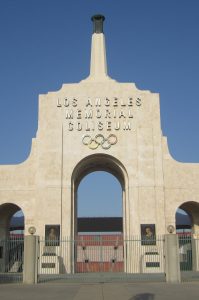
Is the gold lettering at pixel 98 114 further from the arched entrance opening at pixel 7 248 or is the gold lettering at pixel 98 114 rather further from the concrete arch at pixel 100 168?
the arched entrance opening at pixel 7 248

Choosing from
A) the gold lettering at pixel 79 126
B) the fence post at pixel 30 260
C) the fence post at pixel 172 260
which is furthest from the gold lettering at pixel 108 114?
the fence post at pixel 30 260

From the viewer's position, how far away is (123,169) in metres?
32.9

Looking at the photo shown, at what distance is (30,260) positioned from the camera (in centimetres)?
2194

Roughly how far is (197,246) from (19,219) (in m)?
27.1

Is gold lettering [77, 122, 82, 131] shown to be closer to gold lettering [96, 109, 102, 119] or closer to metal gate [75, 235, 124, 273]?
gold lettering [96, 109, 102, 119]

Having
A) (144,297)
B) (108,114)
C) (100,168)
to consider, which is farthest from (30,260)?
(100,168)

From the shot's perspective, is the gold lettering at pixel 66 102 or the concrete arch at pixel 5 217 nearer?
the gold lettering at pixel 66 102

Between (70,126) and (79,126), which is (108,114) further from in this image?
(70,126)

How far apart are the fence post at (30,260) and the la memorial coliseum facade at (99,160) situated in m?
8.85

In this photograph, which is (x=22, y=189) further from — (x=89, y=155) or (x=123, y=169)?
Answer: (x=123, y=169)

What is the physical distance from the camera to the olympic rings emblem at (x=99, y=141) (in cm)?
3262

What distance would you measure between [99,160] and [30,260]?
13.9m

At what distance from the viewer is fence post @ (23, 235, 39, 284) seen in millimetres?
21797

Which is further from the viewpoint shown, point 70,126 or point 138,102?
point 138,102
